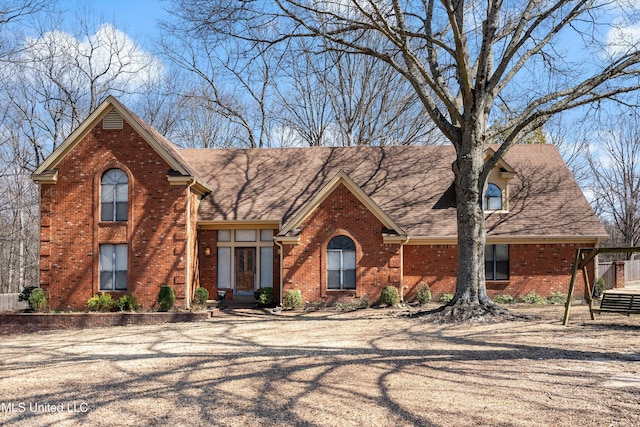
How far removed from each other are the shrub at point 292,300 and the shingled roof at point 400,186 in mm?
3209

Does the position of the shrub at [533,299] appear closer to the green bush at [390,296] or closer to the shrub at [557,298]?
the shrub at [557,298]

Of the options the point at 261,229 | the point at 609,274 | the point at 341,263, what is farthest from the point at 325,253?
the point at 609,274

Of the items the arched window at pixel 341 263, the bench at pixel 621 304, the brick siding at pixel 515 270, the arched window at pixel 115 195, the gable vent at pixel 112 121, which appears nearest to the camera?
the bench at pixel 621 304

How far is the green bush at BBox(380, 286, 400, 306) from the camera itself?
21406mm

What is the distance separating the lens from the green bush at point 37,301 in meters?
21.2

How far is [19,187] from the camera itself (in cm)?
3753

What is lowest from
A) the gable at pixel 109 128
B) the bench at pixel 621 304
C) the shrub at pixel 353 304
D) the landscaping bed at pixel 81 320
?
the landscaping bed at pixel 81 320

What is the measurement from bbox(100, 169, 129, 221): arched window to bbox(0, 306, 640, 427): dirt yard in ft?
23.7

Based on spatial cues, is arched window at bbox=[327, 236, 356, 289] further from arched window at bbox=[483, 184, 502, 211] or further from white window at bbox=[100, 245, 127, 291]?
white window at bbox=[100, 245, 127, 291]

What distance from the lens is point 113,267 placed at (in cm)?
2194

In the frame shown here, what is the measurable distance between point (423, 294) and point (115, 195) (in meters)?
12.1

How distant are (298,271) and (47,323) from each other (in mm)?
8833

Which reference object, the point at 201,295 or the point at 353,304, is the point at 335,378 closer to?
the point at 353,304

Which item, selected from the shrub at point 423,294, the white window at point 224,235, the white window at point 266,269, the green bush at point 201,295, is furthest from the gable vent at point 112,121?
the shrub at point 423,294
